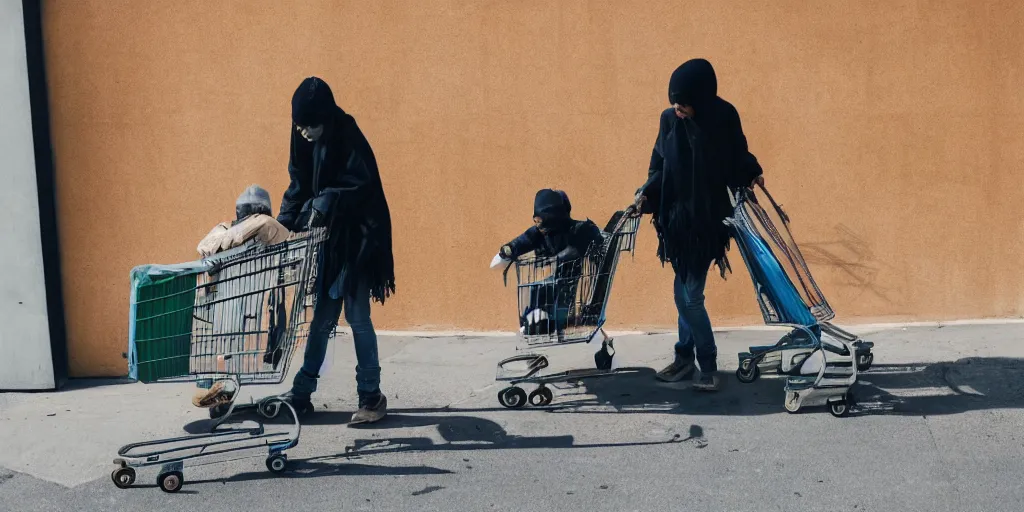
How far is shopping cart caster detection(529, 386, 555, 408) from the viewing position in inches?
220

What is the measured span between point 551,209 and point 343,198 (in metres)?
1.16

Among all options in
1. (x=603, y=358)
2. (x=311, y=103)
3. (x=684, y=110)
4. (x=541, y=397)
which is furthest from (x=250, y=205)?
(x=684, y=110)

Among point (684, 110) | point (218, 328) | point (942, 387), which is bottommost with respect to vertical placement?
point (942, 387)

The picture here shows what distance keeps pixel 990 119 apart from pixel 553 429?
3.61 metres

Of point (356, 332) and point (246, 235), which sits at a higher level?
point (246, 235)

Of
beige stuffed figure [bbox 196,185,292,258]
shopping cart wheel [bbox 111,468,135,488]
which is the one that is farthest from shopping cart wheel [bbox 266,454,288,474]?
beige stuffed figure [bbox 196,185,292,258]

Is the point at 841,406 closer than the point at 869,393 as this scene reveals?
Yes

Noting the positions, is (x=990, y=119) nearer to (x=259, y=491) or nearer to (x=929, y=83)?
(x=929, y=83)

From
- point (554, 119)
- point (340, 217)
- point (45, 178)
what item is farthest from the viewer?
point (554, 119)

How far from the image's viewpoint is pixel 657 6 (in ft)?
21.6

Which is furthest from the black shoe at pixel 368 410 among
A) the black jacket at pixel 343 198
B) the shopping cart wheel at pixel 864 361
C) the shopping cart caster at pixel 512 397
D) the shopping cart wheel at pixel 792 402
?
the shopping cart wheel at pixel 864 361

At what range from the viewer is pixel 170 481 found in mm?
4535

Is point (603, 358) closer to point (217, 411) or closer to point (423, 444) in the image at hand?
point (423, 444)

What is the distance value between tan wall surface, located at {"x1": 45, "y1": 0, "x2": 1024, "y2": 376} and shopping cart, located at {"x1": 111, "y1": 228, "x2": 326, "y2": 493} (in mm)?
2038
